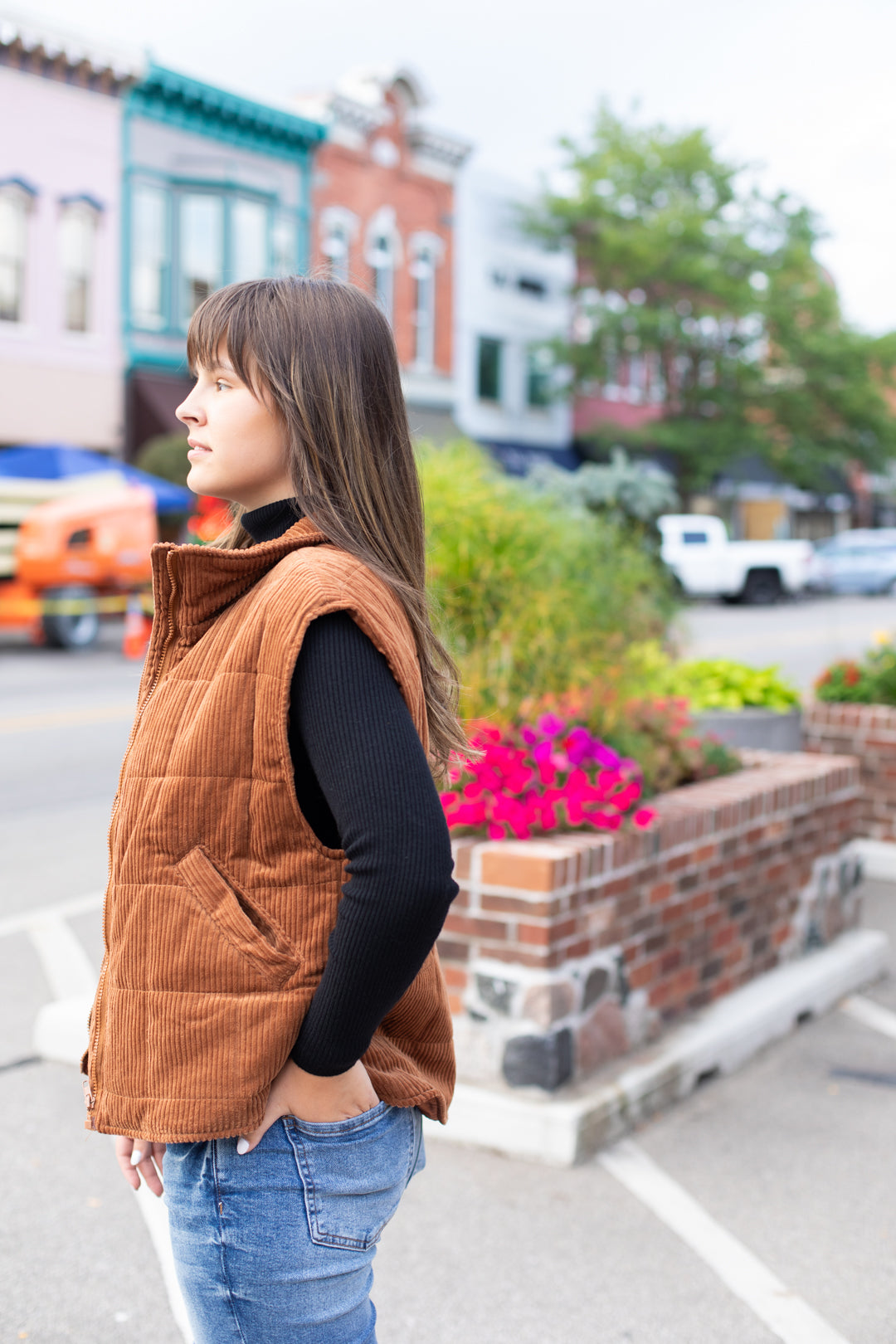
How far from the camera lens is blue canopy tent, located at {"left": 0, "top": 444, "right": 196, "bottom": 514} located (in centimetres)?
1861

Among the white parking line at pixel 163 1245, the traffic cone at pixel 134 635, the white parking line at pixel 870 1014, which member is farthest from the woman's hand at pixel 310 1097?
the traffic cone at pixel 134 635

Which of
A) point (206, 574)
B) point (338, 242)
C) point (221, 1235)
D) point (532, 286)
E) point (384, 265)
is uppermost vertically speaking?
point (532, 286)

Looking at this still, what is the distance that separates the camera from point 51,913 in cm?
604

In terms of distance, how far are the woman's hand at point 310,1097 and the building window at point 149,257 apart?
22.9 metres

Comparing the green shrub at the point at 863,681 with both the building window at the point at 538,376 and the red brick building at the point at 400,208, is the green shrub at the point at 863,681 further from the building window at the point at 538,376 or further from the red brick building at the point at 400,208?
the building window at the point at 538,376

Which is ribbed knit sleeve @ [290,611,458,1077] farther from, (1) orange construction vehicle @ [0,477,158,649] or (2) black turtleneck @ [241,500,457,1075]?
(1) orange construction vehicle @ [0,477,158,649]

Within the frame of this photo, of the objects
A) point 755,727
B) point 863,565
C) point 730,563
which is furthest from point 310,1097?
point 863,565

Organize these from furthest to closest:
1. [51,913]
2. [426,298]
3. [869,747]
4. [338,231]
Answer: [426,298], [338,231], [869,747], [51,913]

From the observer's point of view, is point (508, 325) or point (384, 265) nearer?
point (384, 265)

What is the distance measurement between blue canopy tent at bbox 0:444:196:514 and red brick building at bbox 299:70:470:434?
782 cm

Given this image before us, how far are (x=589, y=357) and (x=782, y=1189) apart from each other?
29817 mm

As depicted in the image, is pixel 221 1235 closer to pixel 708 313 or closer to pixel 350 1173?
pixel 350 1173

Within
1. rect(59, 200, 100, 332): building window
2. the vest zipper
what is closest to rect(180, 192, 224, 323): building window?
rect(59, 200, 100, 332): building window

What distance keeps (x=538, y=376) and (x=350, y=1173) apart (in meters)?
32.1
